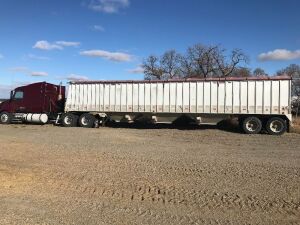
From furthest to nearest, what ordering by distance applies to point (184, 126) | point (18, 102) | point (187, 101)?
point (18, 102)
point (184, 126)
point (187, 101)

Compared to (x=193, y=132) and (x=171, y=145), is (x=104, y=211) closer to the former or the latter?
(x=171, y=145)

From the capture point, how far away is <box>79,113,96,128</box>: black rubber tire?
29578mm

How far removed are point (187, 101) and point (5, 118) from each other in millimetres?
14663

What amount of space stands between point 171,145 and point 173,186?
8.71m

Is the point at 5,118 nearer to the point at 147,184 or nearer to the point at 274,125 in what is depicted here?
the point at 274,125

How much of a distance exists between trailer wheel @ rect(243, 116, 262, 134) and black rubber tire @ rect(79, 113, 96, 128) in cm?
1019

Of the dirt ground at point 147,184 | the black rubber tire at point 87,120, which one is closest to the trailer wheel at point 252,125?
the dirt ground at point 147,184

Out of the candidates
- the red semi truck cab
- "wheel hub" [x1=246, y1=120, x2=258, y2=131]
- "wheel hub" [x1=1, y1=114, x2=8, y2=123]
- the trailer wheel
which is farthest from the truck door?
"wheel hub" [x1=246, y1=120, x2=258, y2=131]

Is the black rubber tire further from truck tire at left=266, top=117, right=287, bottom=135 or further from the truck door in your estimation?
truck tire at left=266, top=117, right=287, bottom=135

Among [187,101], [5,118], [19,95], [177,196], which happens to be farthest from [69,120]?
[177,196]

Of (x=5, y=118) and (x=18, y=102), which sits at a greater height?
(x=18, y=102)

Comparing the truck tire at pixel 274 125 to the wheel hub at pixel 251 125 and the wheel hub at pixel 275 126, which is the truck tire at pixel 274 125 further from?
the wheel hub at pixel 251 125

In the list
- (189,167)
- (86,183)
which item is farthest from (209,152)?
(86,183)

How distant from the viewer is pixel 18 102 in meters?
32.9
